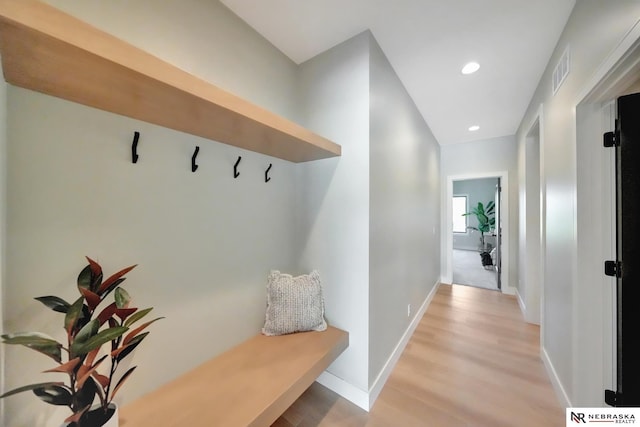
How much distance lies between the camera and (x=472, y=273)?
200 inches

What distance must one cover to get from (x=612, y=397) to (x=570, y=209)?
3.49 feet

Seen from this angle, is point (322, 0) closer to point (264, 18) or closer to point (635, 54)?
point (264, 18)

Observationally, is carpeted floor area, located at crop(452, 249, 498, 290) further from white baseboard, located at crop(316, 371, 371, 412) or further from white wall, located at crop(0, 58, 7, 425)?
white wall, located at crop(0, 58, 7, 425)

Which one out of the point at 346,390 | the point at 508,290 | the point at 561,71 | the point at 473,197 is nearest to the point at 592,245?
the point at 561,71

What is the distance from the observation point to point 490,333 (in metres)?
2.52

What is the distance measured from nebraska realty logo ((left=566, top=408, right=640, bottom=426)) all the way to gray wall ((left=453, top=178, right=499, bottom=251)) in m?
7.65

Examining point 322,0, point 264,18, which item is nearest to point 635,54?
point 322,0

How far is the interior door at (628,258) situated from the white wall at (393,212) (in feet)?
4.05

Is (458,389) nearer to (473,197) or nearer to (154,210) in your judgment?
(154,210)

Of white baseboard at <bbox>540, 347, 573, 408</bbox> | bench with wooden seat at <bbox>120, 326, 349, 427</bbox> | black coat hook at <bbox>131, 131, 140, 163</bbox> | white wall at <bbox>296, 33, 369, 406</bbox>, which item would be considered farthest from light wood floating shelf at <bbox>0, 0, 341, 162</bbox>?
white baseboard at <bbox>540, 347, 573, 408</bbox>

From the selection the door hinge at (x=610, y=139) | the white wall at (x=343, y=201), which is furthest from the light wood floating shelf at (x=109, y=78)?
the door hinge at (x=610, y=139)

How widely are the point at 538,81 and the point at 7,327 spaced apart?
12.9 feet

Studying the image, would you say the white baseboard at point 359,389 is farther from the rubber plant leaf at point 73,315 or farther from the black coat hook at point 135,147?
the black coat hook at point 135,147

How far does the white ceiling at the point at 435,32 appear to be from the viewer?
4.55ft
